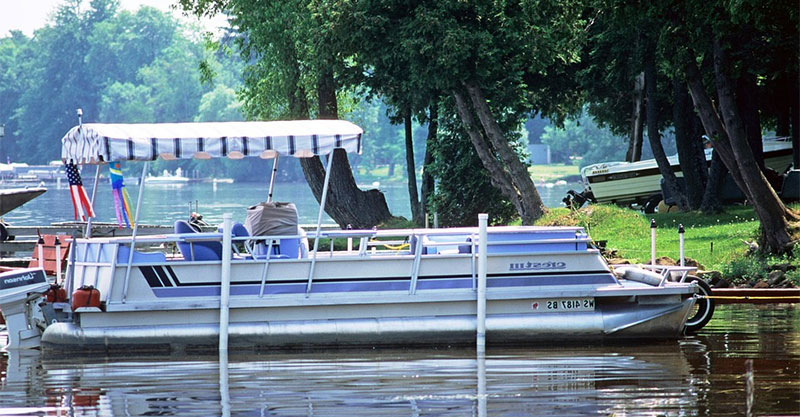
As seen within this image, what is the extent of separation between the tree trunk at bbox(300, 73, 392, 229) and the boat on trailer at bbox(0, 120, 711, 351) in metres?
20.2

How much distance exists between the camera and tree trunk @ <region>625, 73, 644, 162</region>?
40438 millimetres

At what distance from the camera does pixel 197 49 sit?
162 metres

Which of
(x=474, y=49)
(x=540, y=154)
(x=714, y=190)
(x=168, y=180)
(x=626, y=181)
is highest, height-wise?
(x=540, y=154)

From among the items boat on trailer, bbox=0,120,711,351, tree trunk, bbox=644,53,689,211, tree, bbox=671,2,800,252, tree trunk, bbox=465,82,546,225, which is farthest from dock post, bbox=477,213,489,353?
tree trunk, bbox=644,53,689,211

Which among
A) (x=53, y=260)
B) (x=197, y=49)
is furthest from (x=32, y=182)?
(x=53, y=260)

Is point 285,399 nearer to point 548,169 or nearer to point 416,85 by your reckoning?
point 416,85

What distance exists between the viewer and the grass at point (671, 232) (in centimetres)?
2520

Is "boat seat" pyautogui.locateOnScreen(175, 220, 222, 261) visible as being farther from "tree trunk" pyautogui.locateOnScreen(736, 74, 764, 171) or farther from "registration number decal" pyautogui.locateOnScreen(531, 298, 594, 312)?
"tree trunk" pyautogui.locateOnScreen(736, 74, 764, 171)

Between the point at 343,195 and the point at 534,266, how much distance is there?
2139 centimetres

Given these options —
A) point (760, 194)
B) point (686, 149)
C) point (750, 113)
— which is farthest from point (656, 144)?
point (760, 194)

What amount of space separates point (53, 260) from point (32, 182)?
317 feet

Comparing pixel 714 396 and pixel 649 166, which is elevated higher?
pixel 649 166

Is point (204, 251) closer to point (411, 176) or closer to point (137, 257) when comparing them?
point (137, 257)

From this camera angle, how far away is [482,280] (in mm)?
16156
